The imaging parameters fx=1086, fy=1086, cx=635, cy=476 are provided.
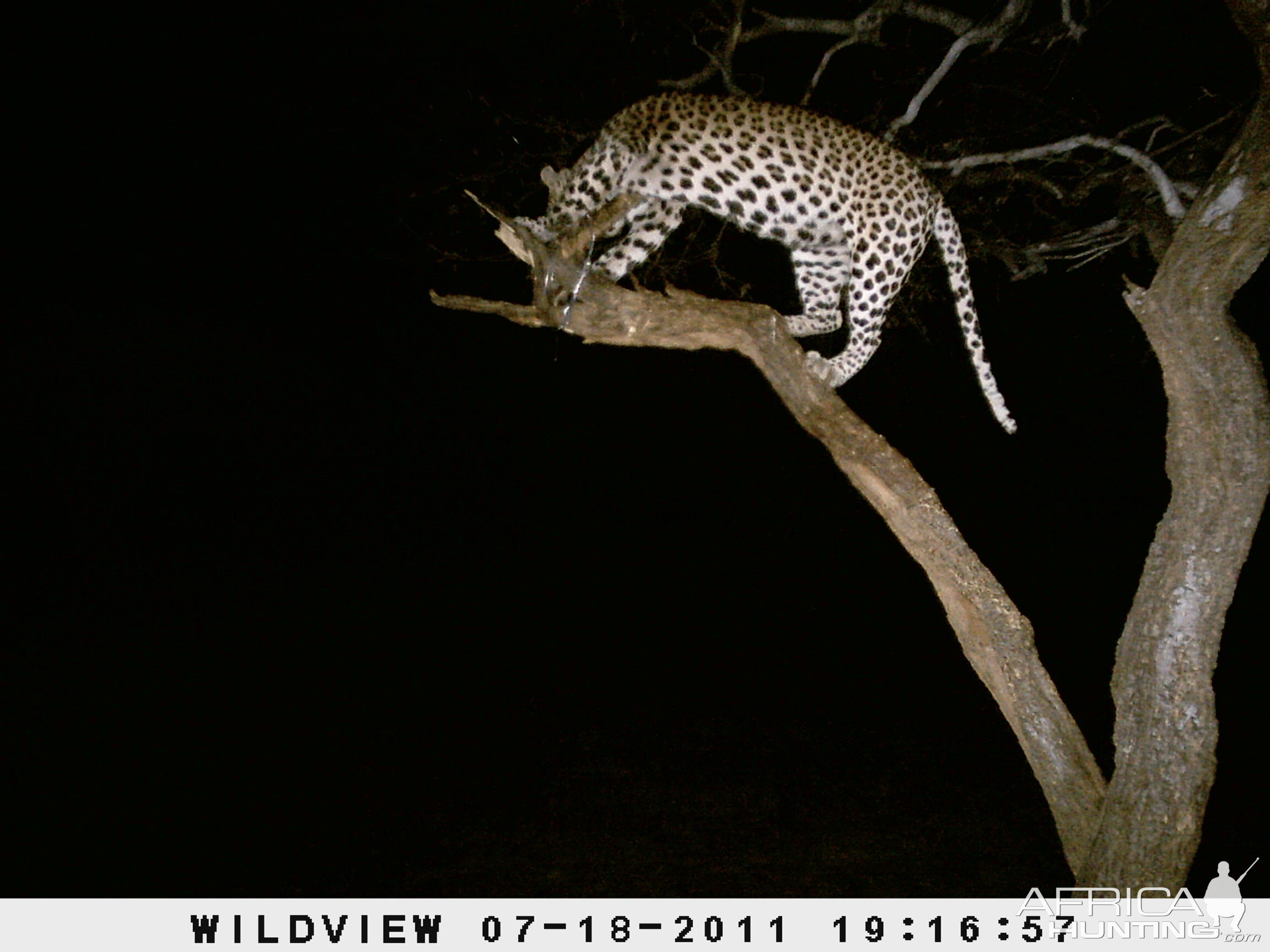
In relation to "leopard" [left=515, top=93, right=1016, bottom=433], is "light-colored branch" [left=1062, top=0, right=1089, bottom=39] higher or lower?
higher

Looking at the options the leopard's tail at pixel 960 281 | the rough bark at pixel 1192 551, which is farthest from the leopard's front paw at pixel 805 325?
the rough bark at pixel 1192 551

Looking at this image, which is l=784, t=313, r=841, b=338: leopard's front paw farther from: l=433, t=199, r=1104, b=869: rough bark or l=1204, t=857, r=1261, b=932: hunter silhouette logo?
l=1204, t=857, r=1261, b=932: hunter silhouette logo

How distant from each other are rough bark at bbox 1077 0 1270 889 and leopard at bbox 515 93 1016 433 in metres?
0.95

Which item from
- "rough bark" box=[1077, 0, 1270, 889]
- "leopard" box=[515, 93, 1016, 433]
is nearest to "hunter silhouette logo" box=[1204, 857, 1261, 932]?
"rough bark" box=[1077, 0, 1270, 889]

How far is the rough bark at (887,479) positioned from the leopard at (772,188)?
23.3 inches

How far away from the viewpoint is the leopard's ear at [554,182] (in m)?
4.02

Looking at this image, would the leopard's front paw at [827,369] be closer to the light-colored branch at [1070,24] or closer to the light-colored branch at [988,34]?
the light-colored branch at [988,34]

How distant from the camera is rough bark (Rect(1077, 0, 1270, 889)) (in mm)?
3277

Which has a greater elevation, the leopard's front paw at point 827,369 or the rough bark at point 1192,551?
the leopard's front paw at point 827,369

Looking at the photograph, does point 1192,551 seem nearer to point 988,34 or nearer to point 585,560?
point 988,34

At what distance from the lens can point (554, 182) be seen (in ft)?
13.6

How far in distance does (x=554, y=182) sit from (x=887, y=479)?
5.53 ft

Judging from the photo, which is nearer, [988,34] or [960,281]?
[988,34]
